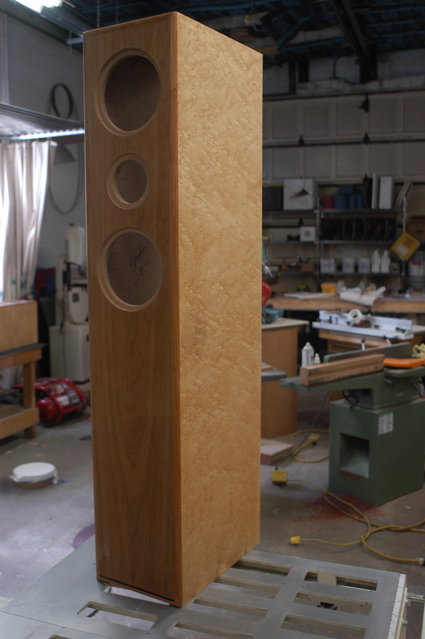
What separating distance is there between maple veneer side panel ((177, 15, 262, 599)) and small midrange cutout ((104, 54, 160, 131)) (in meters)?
0.15

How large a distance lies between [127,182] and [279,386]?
10.5 ft

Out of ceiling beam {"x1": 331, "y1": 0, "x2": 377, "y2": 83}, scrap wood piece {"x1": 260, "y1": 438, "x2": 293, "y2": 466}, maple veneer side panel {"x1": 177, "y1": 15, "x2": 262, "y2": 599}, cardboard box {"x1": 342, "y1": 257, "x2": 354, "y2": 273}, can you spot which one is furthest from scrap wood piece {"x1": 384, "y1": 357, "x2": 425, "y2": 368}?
cardboard box {"x1": 342, "y1": 257, "x2": 354, "y2": 273}

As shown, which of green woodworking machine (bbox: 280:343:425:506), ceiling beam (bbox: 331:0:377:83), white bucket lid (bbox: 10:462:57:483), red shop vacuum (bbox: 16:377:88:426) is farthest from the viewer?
ceiling beam (bbox: 331:0:377:83)

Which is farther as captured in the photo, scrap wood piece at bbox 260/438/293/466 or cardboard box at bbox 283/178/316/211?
cardboard box at bbox 283/178/316/211

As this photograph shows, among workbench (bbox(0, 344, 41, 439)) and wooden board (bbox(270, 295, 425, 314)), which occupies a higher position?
wooden board (bbox(270, 295, 425, 314))

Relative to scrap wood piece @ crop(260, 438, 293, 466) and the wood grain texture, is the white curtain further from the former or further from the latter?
scrap wood piece @ crop(260, 438, 293, 466)

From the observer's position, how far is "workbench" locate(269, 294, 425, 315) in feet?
20.2

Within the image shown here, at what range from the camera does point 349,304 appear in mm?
6164

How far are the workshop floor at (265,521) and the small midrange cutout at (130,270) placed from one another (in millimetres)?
1507

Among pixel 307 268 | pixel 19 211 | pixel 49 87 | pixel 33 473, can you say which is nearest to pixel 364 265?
pixel 307 268

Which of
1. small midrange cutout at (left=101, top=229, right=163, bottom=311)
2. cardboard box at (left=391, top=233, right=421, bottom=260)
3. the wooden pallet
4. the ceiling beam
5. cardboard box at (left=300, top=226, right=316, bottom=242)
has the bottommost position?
the wooden pallet

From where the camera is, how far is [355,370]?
10.5 ft

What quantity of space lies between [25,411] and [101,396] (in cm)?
329

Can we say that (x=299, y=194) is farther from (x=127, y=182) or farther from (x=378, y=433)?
(x=127, y=182)
